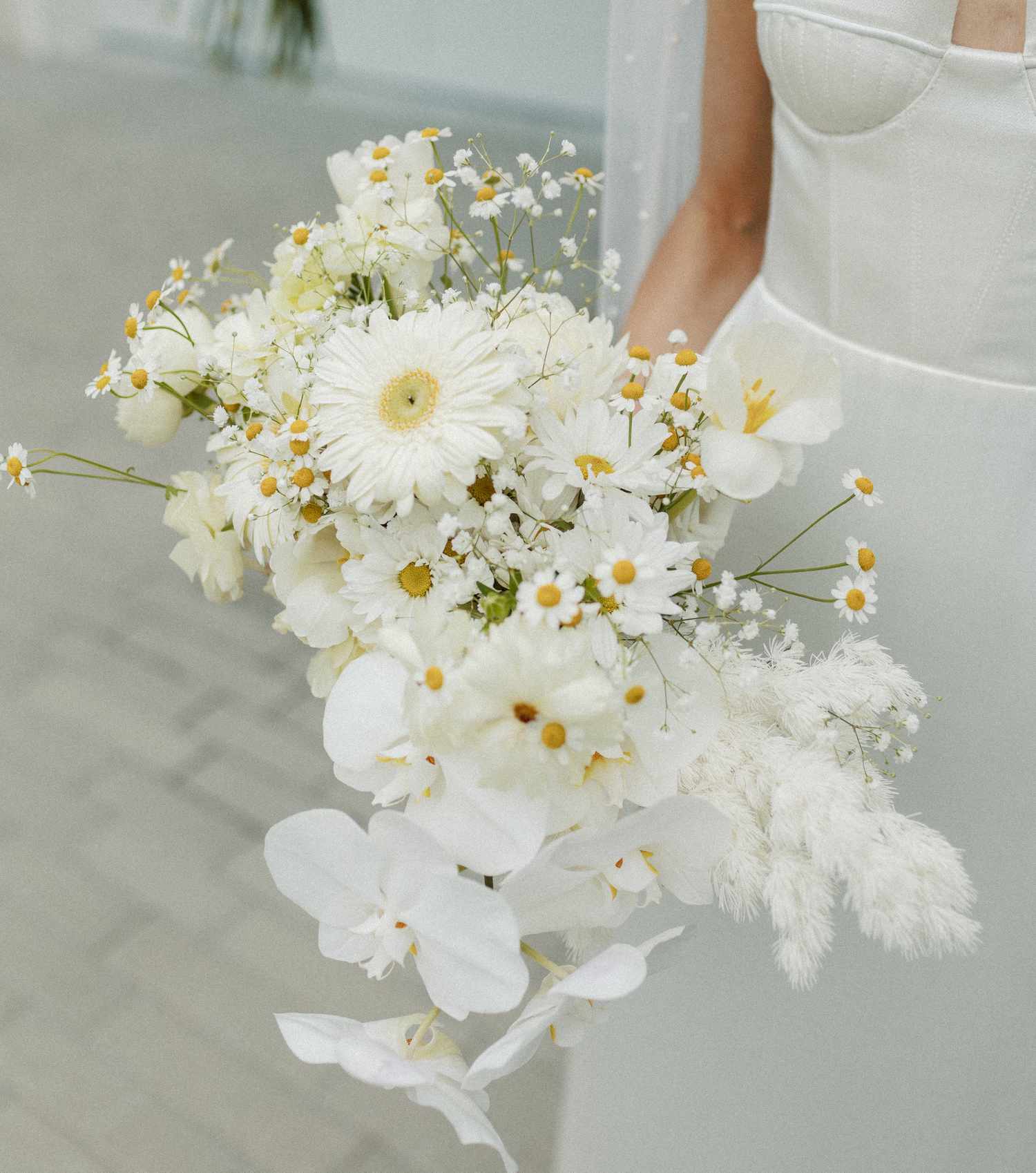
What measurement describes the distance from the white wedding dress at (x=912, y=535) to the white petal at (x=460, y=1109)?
34 cm

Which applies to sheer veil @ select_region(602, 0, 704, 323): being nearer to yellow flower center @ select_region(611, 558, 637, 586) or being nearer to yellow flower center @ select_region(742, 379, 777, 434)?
yellow flower center @ select_region(742, 379, 777, 434)

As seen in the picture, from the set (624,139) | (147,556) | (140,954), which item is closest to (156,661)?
(147,556)

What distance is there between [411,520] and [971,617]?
52cm

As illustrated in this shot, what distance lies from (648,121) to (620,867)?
0.92 meters

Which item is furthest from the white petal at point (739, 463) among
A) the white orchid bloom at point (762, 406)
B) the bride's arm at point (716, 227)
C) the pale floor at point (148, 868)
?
the pale floor at point (148, 868)

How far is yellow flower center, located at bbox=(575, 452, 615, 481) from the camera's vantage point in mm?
603

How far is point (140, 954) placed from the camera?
1.88 meters

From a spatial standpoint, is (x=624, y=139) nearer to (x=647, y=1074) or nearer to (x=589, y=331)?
(x=589, y=331)

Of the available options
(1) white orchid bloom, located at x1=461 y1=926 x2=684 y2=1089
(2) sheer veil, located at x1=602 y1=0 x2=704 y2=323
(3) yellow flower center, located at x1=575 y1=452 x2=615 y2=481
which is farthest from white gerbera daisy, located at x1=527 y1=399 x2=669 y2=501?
(2) sheer veil, located at x1=602 y1=0 x2=704 y2=323

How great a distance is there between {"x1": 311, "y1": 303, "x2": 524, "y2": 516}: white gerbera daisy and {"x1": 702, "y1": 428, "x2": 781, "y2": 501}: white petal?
110mm

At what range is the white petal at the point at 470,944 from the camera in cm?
54

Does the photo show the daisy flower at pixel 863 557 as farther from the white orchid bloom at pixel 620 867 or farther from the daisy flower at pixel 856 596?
the white orchid bloom at pixel 620 867

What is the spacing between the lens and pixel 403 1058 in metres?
0.58

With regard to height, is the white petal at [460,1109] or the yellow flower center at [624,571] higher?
the yellow flower center at [624,571]
